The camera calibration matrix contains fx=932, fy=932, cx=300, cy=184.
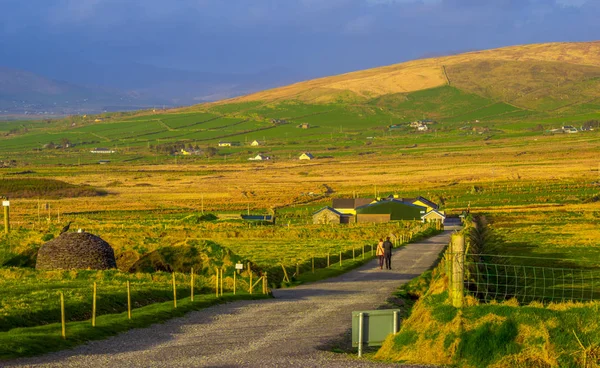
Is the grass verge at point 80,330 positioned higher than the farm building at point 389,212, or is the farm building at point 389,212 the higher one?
the farm building at point 389,212

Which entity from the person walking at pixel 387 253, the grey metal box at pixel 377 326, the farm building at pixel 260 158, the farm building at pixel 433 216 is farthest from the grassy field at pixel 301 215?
the farm building at pixel 433 216

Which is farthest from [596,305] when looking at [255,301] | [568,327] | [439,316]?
[255,301]

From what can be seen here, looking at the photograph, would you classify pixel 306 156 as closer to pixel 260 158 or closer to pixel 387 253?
pixel 260 158

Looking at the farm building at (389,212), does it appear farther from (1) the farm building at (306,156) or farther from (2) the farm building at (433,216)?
(1) the farm building at (306,156)

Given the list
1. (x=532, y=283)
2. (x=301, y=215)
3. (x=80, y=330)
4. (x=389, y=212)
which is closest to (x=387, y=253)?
(x=532, y=283)

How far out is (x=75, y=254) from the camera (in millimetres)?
32000

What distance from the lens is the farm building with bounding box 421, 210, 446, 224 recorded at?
75.9 metres

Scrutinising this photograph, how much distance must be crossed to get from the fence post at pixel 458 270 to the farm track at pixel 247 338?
182 centimetres

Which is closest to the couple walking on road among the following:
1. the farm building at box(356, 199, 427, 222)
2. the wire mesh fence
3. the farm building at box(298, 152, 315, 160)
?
the wire mesh fence

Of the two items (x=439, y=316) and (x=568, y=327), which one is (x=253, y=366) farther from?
(x=568, y=327)

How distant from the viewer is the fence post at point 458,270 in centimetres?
1600

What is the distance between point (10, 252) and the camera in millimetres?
37125

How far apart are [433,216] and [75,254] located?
161ft

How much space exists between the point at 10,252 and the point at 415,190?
7823 centimetres
